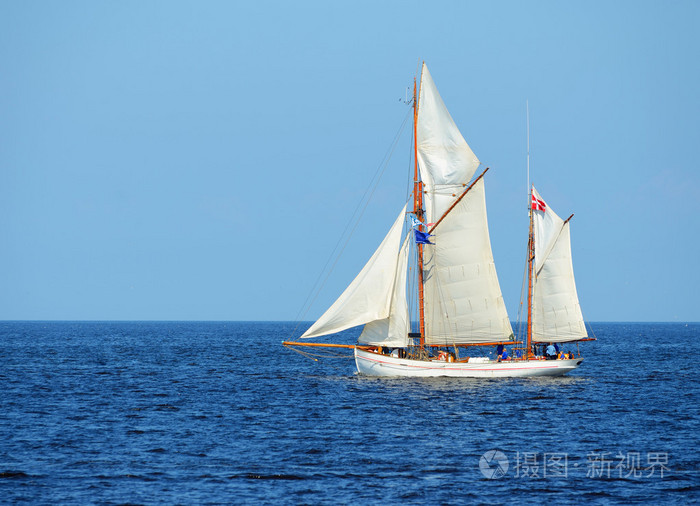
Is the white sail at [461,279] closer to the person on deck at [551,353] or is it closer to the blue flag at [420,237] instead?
the blue flag at [420,237]

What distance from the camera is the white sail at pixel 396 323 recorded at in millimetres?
54719

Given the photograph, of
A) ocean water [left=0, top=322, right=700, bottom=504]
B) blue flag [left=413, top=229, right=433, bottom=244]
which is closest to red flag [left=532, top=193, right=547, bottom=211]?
blue flag [left=413, top=229, right=433, bottom=244]

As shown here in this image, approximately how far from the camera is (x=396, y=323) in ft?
180

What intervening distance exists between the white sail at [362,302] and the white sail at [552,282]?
12283 mm

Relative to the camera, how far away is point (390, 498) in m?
26.0

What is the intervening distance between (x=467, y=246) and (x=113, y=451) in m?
30.9

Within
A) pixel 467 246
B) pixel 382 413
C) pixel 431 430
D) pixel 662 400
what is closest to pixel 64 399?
pixel 382 413

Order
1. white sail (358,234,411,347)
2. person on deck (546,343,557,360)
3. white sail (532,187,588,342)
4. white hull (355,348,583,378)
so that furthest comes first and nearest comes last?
white sail (532,187,588,342) < person on deck (546,343,557,360) < white hull (355,348,583,378) < white sail (358,234,411,347)

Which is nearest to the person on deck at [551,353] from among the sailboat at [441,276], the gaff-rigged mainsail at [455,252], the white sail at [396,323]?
the sailboat at [441,276]

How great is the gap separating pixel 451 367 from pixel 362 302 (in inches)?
293

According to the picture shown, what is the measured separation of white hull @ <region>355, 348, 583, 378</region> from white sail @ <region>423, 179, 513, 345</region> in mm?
2301

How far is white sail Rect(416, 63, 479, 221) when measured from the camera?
184 ft

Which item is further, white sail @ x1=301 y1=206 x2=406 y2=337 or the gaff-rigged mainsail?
the gaff-rigged mainsail

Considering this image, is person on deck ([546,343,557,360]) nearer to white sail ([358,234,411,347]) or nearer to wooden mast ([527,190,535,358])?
wooden mast ([527,190,535,358])
